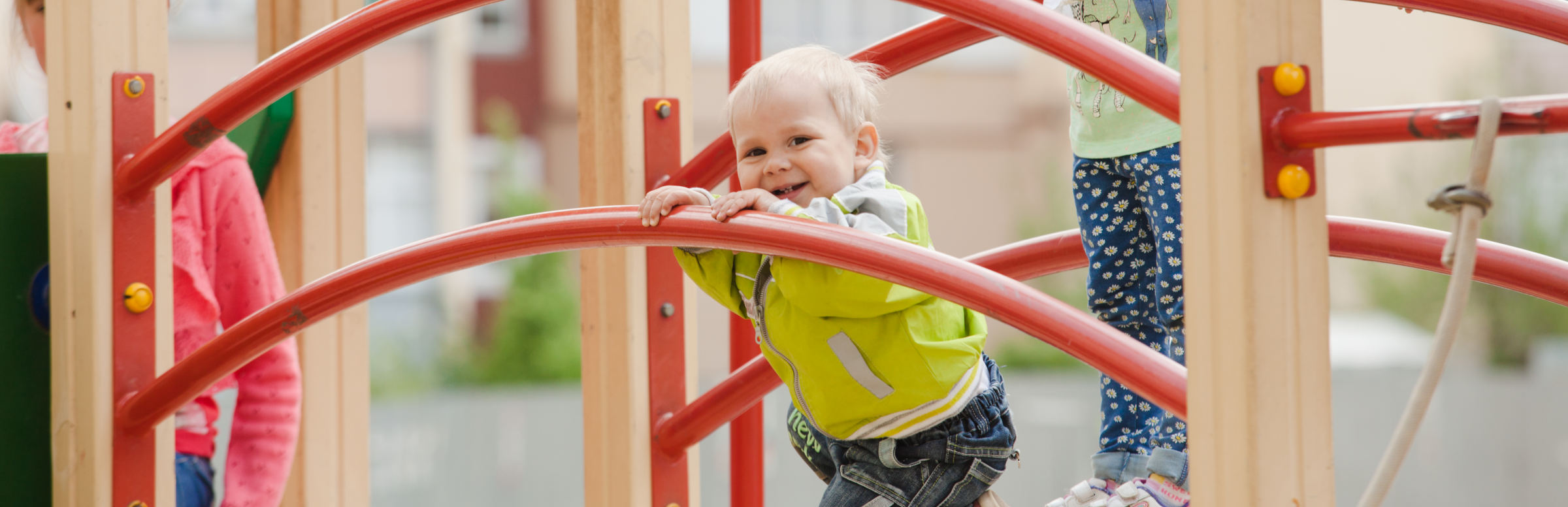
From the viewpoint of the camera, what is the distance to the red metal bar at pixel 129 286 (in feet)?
5.22

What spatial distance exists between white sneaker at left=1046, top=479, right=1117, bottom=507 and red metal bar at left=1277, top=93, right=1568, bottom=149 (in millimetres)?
700

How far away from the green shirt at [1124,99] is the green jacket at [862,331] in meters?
0.39

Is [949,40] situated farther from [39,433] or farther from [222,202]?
[39,433]

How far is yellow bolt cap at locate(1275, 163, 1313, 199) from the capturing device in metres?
0.88

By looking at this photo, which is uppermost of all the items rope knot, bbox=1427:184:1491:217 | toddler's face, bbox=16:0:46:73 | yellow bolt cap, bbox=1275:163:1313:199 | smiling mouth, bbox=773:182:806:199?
toddler's face, bbox=16:0:46:73

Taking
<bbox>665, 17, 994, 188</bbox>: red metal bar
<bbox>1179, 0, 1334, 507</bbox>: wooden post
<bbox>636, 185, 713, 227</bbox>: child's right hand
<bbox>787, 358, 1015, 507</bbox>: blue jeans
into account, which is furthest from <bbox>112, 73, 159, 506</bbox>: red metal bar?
<bbox>1179, 0, 1334, 507</bbox>: wooden post

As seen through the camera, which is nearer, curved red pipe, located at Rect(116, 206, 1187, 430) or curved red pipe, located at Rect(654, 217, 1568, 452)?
curved red pipe, located at Rect(116, 206, 1187, 430)

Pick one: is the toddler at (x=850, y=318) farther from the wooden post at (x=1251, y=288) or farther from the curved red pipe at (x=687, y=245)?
the wooden post at (x=1251, y=288)

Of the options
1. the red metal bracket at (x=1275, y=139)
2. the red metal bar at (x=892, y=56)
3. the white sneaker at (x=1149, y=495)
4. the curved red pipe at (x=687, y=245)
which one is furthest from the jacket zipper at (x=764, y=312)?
the red metal bracket at (x=1275, y=139)

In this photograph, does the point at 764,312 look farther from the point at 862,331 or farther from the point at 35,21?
the point at 35,21

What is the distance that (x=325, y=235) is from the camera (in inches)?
78.6

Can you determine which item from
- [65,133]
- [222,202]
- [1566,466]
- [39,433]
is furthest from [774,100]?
[1566,466]

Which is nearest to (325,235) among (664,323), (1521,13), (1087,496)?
(664,323)

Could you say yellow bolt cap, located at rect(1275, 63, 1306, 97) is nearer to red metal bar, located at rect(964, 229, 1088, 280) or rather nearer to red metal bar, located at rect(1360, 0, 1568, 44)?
red metal bar, located at rect(1360, 0, 1568, 44)
